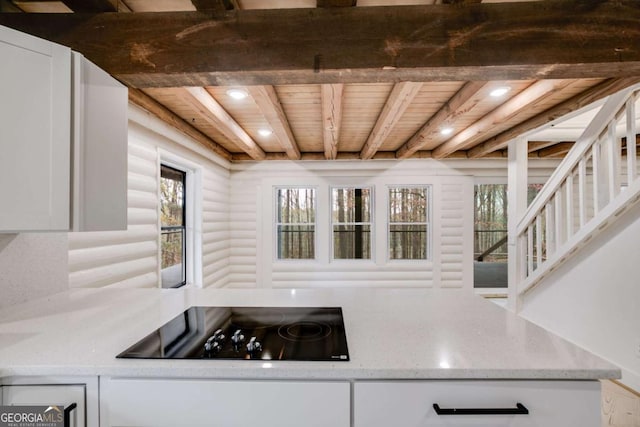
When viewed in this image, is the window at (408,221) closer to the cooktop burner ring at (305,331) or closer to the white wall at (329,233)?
the white wall at (329,233)

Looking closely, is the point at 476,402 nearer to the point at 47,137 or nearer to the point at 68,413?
the point at 68,413

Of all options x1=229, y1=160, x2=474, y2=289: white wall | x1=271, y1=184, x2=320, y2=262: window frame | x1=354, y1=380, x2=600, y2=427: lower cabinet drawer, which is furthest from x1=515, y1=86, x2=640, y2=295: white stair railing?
x1=271, y1=184, x2=320, y2=262: window frame

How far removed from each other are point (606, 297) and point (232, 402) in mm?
3098

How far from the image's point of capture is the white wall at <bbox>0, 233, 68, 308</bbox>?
4.72ft

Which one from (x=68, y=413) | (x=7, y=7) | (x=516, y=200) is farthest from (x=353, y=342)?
(x=516, y=200)

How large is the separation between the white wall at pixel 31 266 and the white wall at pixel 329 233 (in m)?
3.03

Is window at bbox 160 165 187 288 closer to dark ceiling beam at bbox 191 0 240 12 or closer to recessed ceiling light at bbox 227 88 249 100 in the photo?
recessed ceiling light at bbox 227 88 249 100

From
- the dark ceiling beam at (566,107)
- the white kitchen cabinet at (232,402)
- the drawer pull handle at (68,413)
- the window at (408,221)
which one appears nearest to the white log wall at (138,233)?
the drawer pull handle at (68,413)

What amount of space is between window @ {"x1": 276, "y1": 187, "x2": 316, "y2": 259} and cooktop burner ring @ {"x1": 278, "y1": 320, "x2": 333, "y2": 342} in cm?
358

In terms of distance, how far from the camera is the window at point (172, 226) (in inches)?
124

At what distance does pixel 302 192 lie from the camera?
4.90 metres

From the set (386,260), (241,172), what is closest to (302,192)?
(241,172)

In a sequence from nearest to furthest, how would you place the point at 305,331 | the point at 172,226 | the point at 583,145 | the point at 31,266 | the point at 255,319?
1. the point at 305,331
2. the point at 255,319
3. the point at 31,266
4. the point at 583,145
5. the point at 172,226

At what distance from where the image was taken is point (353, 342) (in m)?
1.09
